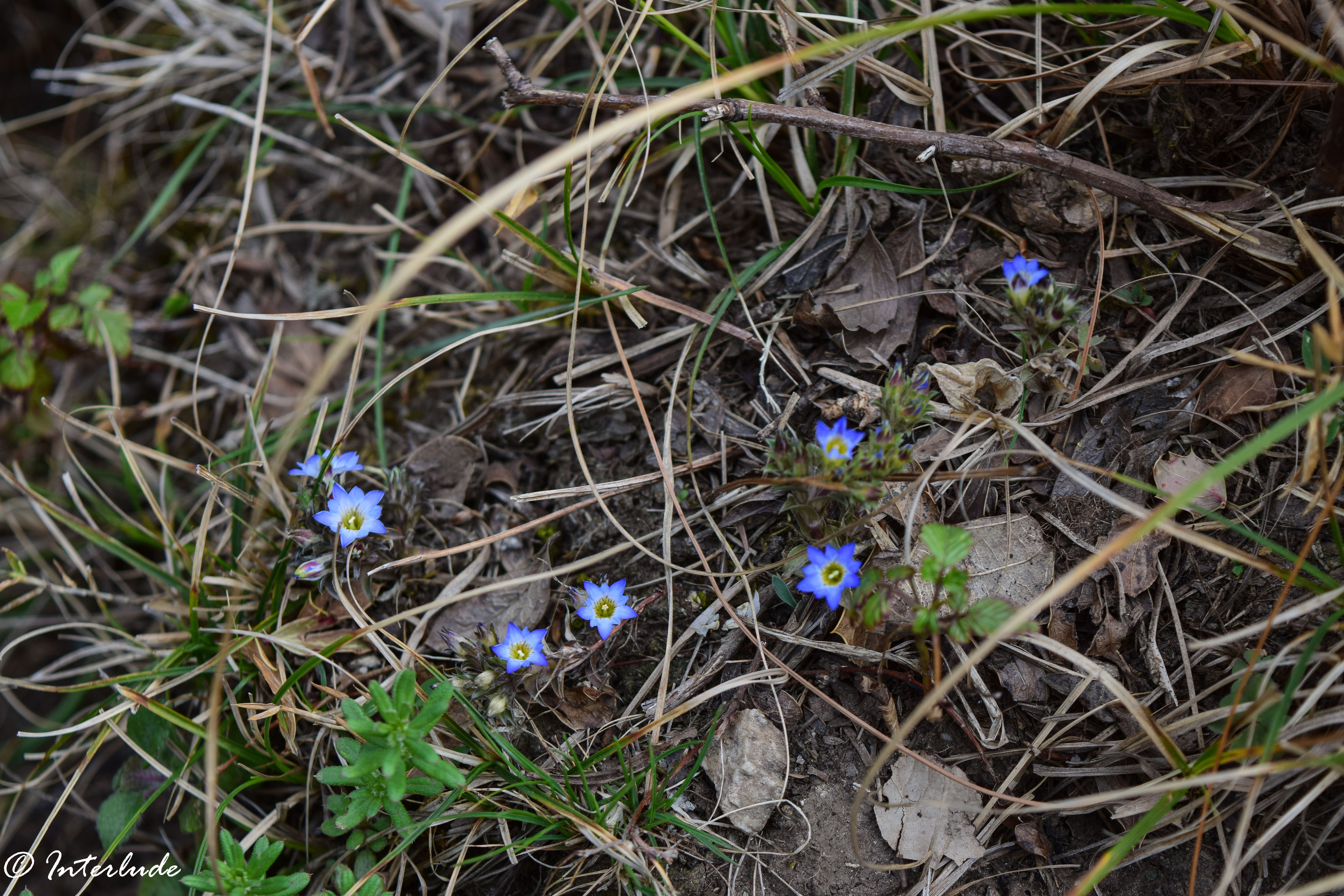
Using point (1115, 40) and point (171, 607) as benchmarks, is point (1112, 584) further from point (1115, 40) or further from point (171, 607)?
point (171, 607)

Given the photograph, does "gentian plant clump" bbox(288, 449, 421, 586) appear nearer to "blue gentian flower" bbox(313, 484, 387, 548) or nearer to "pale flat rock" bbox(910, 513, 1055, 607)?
"blue gentian flower" bbox(313, 484, 387, 548)

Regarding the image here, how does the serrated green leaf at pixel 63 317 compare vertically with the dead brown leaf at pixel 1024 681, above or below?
above

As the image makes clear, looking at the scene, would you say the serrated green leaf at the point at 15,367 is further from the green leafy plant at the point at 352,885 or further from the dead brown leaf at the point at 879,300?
the dead brown leaf at the point at 879,300

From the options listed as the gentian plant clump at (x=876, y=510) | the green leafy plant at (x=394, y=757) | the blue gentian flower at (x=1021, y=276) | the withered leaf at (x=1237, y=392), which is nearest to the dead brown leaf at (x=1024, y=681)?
the gentian plant clump at (x=876, y=510)

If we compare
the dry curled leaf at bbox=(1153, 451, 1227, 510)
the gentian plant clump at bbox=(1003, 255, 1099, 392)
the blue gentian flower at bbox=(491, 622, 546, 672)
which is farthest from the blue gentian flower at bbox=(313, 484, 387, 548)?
the dry curled leaf at bbox=(1153, 451, 1227, 510)

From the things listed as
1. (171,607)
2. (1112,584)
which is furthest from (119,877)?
(1112,584)
